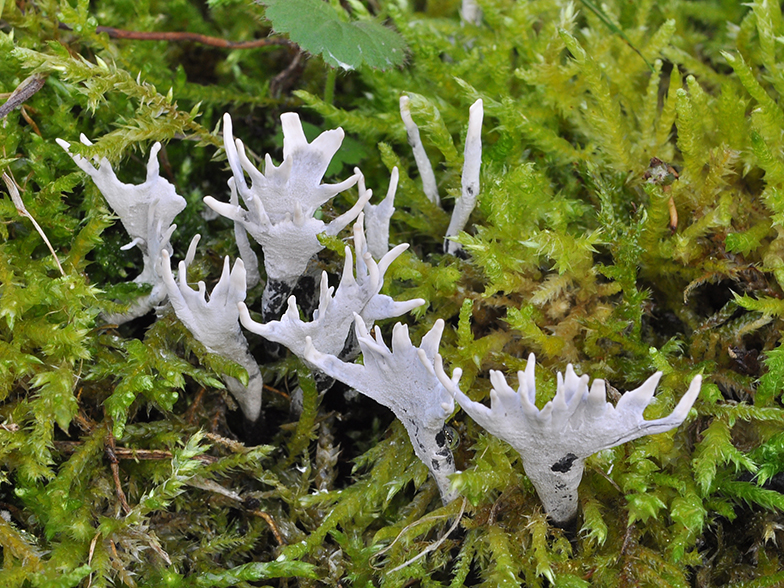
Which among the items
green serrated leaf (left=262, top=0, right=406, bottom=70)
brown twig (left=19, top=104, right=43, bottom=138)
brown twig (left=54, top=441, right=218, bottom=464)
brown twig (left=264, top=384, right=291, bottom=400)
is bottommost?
brown twig (left=264, top=384, right=291, bottom=400)

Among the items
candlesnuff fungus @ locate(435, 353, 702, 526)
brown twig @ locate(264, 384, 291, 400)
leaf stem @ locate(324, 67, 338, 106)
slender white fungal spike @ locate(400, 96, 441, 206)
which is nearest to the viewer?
candlesnuff fungus @ locate(435, 353, 702, 526)

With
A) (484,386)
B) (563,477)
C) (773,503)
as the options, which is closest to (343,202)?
(484,386)

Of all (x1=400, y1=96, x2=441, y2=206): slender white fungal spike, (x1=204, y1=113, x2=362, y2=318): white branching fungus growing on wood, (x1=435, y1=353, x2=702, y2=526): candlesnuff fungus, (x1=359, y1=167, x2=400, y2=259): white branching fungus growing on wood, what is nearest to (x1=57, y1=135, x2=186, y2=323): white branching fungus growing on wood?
(x1=204, y1=113, x2=362, y2=318): white branching fungus growing on wood

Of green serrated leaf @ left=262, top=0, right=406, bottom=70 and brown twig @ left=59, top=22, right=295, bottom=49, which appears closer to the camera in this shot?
green serrated leaf @ left=262, top=0, right=406, bottom=70

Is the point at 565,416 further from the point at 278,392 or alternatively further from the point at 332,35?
the point at 332,35

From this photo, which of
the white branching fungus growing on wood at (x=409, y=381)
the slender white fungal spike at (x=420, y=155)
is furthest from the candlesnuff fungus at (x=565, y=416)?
the slender white fungal spike at (x=420, y=155)

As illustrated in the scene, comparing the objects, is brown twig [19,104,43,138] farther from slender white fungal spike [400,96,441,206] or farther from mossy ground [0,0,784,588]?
slender white fungal spike [400,96,441,206]

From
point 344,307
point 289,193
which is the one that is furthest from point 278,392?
point 289,193

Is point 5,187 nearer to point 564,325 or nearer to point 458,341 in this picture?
point 458,341
